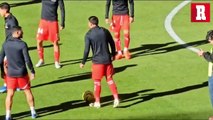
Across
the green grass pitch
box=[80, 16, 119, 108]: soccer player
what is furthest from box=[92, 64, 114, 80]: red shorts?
the green grass pitch

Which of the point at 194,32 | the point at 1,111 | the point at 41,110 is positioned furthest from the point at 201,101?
the point at 194,32

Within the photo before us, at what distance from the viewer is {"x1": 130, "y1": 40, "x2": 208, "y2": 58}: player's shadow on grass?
20.3 m

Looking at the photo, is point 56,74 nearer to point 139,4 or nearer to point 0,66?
point 0,66

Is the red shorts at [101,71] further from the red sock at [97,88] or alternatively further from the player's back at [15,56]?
the player's back at [15,56]

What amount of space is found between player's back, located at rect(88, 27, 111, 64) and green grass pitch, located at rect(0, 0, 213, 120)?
1.23 m

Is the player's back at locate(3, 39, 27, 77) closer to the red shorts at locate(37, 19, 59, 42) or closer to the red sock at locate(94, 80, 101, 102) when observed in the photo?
the red sock at locate(94, 80, 101, 102)

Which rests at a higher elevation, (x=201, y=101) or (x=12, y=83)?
(x=12, y=83)

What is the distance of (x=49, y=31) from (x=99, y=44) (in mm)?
3972

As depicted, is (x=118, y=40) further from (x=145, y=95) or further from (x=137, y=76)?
(x=145, y=95)

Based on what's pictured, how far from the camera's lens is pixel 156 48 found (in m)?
20.8

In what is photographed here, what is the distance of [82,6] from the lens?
26141mm

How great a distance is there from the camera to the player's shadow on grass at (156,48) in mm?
20300

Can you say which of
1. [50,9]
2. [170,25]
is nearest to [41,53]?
[50,9]

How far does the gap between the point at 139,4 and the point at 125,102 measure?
11594mm
